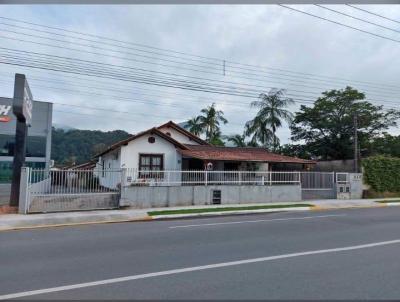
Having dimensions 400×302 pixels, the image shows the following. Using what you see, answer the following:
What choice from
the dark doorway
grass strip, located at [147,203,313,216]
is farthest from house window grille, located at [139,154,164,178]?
grass strip, located at [147,203,313,216]

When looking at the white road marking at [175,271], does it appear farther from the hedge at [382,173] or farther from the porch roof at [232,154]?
the hedge at [382,173]

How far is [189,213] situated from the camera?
56.2 ft

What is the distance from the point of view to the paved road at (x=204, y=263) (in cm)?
548

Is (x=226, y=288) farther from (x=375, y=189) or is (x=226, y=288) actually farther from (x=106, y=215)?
(x=375, y=189)

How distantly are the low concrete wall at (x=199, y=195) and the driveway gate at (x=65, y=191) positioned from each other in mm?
883

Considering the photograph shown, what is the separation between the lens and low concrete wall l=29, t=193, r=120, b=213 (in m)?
16.2

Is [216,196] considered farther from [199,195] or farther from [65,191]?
[65,191]

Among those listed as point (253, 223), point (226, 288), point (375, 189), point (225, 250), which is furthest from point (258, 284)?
point (375, 189)

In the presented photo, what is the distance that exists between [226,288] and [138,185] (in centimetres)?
1379

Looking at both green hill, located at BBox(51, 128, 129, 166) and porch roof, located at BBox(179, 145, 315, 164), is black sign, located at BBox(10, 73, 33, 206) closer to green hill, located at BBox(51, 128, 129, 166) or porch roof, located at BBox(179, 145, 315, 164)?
porch roof, located at BBox(179, 145, 315, 164)

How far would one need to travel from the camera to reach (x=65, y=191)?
16.9 metres

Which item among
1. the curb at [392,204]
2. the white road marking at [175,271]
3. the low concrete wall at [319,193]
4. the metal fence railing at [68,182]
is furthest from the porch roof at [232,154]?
the white road marking at [175,271]

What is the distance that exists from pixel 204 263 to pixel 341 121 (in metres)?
37.5

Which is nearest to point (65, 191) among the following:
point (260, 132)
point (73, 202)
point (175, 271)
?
point (73, 202)
